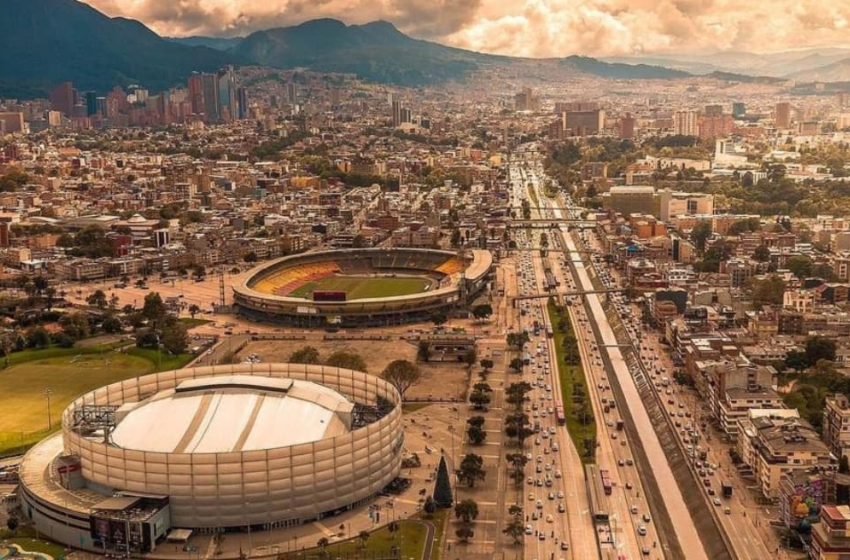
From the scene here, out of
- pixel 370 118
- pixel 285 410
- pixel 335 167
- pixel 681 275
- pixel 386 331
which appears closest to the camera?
pixel 285 410

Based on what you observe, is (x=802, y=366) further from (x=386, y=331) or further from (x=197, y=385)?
(x=197, y=385)

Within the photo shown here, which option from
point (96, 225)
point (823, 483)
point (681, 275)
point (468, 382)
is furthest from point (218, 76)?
point (823, 483)

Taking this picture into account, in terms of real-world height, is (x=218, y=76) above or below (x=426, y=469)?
above

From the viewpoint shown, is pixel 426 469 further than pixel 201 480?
Yes

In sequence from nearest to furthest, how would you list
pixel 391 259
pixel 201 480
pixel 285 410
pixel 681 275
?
pixel 201 480 → pixel 285 410 → pixel 681 275 → pixel 391 259

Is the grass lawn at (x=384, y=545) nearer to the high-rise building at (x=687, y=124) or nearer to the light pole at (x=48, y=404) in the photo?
the light pole at (x=48, y=404)
